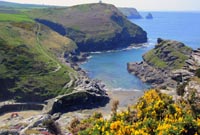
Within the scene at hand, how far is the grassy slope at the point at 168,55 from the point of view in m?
169

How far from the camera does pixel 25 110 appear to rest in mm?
120688

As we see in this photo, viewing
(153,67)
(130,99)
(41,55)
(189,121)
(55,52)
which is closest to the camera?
(189,121)

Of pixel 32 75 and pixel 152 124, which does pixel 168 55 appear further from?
pixel 152 124

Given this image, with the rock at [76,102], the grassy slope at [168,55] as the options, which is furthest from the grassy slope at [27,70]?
the grassy slope at [168,55]

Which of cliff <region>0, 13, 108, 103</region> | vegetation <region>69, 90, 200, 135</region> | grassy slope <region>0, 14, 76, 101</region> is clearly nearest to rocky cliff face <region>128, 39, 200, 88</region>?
cliff <region>0, 13, 108, 103</region>

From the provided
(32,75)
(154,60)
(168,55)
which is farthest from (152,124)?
(154,60)

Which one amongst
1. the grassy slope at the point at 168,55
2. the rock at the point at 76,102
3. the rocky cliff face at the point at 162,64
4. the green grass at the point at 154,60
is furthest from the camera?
the green grass at the point at 154,60

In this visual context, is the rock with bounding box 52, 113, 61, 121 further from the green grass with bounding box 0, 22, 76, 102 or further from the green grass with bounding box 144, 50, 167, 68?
the green grass with bounding box 144, 50, 167, 68

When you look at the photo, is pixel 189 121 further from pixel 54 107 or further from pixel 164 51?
pixel 164 51

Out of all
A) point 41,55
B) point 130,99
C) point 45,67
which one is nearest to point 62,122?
point 130,99

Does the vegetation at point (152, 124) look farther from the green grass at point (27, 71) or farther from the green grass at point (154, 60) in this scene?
the green grass at point (154, 60)

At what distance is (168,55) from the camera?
178m

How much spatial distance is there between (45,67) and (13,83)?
1817cm

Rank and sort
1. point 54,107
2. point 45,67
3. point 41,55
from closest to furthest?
point 54,107 → point 45,67 → point 41,55
